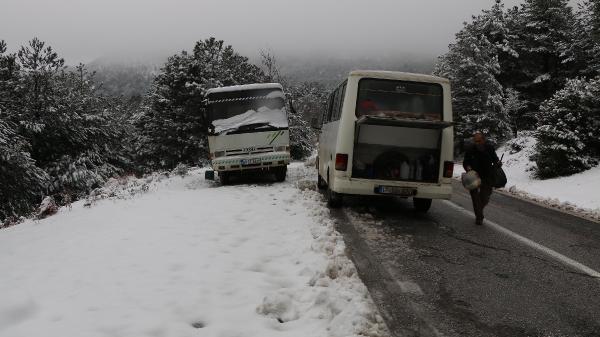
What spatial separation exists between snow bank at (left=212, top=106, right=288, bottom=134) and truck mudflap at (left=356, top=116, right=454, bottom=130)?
20.9 ft

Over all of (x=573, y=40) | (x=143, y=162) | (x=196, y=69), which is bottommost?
(x=143, y=162)

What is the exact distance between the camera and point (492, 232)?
764 cm

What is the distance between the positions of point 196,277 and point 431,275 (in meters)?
2.81

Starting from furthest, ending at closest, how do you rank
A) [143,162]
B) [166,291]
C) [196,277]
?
[143,162] < [196,277] < [166,291]

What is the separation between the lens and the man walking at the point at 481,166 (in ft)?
27.1

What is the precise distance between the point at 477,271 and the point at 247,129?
9.69 metres

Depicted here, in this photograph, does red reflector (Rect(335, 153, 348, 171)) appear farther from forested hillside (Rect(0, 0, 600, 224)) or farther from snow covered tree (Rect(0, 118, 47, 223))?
snow covered tree (Rect(0, 118, 47, 223))

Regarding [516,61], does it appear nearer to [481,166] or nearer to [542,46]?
[542,46]

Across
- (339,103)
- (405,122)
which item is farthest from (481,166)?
(339,103)

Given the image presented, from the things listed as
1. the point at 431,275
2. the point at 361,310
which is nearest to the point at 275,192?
the point at 431,275

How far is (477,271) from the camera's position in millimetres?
5445

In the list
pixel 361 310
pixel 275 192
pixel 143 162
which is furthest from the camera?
pixel 143 162

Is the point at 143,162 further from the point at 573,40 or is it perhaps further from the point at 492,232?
the point at 573,40

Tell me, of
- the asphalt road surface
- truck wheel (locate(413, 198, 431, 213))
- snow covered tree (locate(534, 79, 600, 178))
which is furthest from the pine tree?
snow covered tree (locate(534, 79, 600, 178))
